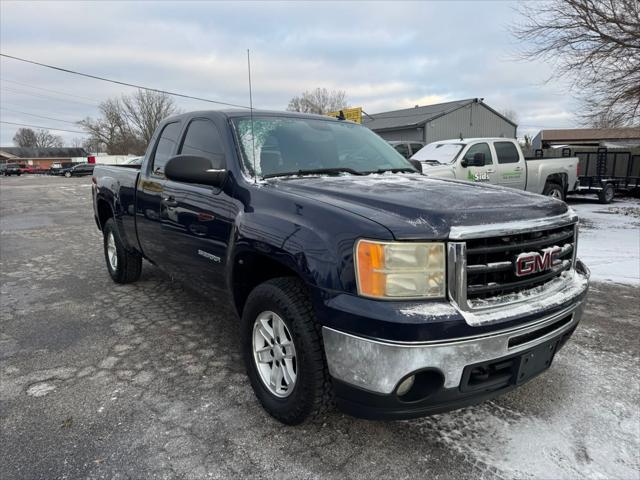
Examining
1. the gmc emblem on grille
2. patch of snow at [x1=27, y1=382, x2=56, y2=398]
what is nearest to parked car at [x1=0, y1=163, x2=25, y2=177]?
patch of snow at [x1=27, y1=382, x2=56, y2=398]

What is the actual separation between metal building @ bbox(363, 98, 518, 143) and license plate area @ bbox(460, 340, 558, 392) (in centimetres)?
2761

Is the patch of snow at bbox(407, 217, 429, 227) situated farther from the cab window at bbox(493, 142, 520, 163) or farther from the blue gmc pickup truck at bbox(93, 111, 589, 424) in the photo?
the cab window at bbox(493, 142, 520, 163)

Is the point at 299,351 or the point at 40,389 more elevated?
the point at 299,351

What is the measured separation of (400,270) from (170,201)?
2342 millimetres

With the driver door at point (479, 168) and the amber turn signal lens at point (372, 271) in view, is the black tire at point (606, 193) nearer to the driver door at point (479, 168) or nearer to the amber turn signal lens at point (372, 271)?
the driver door at point (479, 168)

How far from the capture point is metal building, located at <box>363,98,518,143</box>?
29031 mm

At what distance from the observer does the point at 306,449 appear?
241 centimetres

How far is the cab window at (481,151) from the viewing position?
32.4ft

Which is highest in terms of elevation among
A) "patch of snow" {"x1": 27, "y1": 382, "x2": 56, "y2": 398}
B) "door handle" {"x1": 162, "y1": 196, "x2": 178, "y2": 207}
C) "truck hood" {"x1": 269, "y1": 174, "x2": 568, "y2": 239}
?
"truck hood" {"x1": 269, "y1": 174, "x2": 568, "y2": 239}

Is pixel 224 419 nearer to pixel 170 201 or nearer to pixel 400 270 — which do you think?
pixel 400 270

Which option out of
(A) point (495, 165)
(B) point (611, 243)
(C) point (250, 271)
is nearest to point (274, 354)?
(C) point (250, 271)

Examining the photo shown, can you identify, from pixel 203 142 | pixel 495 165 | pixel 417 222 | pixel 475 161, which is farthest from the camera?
pixel 495 165

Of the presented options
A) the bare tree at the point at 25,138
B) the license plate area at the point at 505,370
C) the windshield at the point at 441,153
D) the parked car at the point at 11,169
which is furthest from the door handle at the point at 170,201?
the bare tree at the point at 25,138

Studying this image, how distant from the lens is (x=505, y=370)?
222 centimetres
